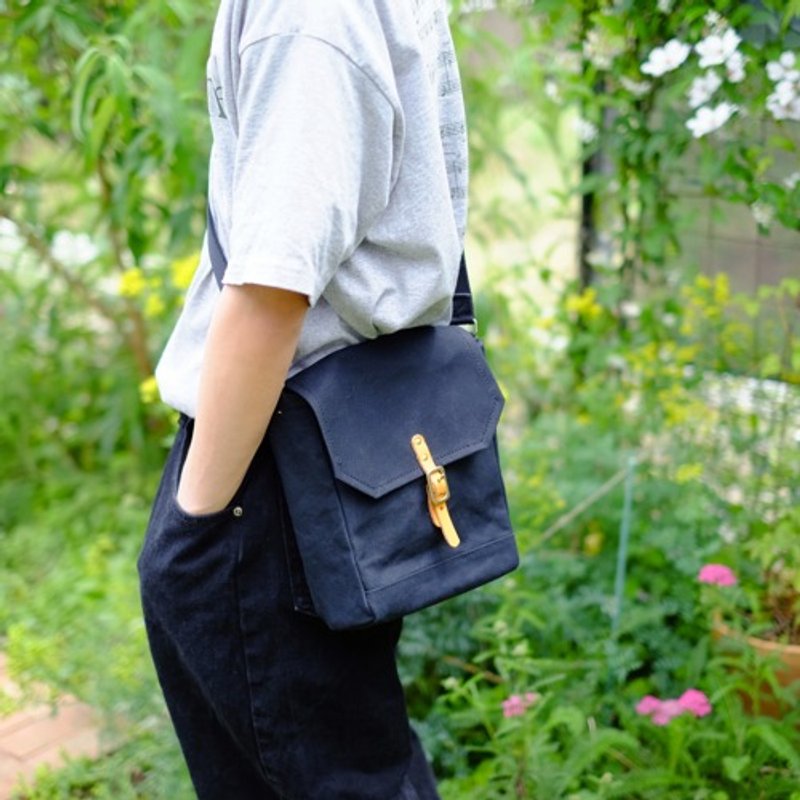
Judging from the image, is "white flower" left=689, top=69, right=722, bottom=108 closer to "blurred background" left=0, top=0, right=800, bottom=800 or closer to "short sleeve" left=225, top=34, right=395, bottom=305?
"blurred background" left=0, top=0, right=800, bottom=800

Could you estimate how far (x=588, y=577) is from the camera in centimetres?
246

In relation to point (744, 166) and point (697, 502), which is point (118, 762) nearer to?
point (697, 502)

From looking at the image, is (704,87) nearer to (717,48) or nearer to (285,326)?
(717,48)

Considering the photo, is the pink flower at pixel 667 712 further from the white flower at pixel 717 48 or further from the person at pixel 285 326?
the white flower at pixel 717 48

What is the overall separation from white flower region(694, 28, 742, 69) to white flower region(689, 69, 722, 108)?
7 centimetres

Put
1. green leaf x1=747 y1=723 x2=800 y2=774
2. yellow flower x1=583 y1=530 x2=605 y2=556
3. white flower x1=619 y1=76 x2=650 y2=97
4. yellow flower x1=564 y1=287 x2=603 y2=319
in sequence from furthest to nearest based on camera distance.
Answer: yellow flower x1=564 y1=287 x2=603 y2=319
yellow flower x1=583 y1=530 x2=605 y2=556
white flower x1=619 y1=76 x2=650 y2=97
green leaf x1=747 y1=723 x2=800 y2=774

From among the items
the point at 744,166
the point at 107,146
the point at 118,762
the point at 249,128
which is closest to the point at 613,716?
the point at 118,762

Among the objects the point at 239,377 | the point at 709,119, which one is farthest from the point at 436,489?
the point at 709,119

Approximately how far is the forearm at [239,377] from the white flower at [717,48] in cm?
125

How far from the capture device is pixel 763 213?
2.26 m

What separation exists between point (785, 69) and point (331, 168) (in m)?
1.25

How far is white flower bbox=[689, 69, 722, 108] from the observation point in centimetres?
210

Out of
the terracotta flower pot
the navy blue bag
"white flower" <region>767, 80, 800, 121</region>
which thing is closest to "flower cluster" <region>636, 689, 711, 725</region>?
the terracotta flower pot

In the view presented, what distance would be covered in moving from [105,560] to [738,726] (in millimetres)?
1831
